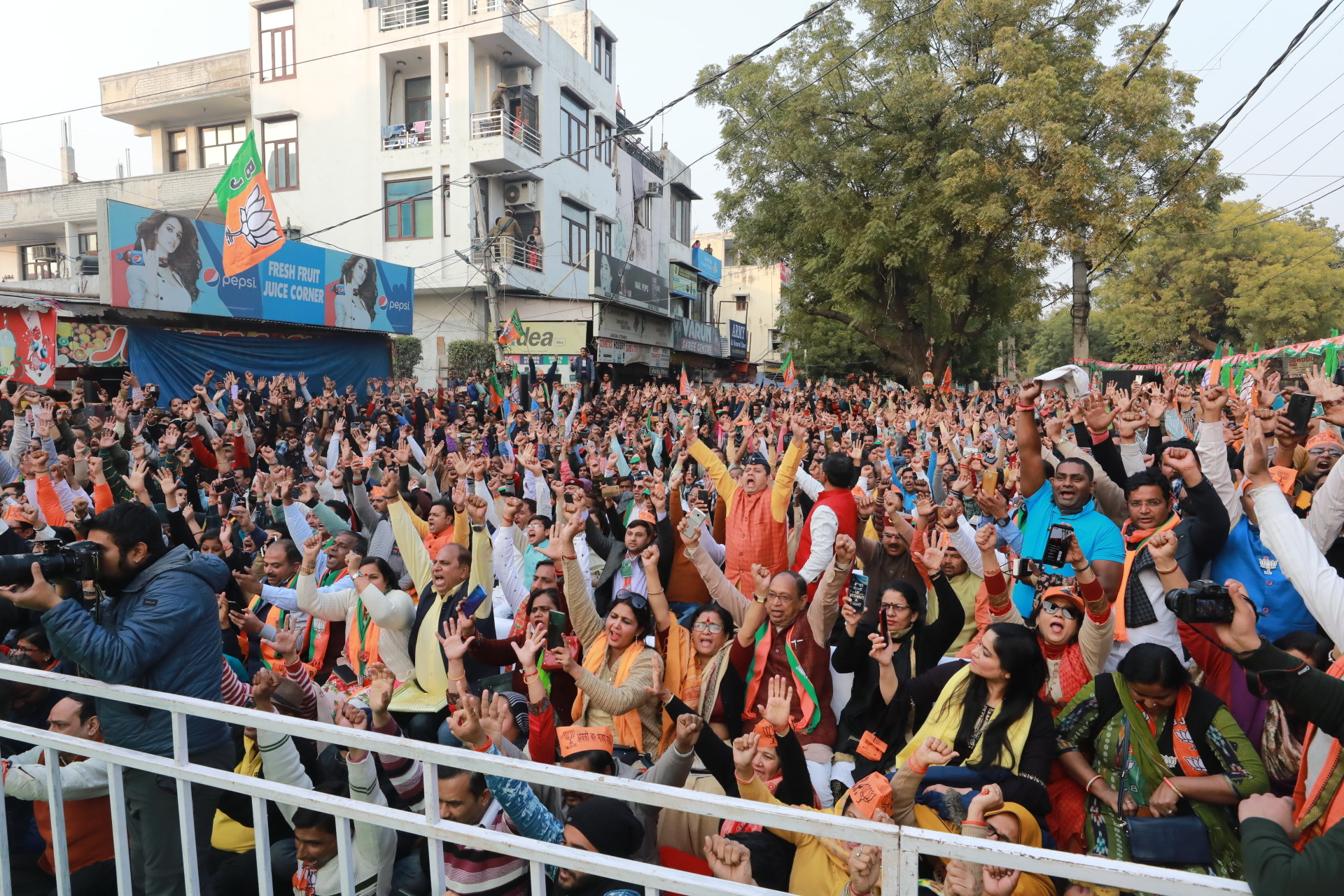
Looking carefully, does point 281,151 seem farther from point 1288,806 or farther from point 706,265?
point 1288,806

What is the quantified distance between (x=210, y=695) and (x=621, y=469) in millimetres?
5122

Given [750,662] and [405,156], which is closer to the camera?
[750,662]

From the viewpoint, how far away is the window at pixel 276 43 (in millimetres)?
23531

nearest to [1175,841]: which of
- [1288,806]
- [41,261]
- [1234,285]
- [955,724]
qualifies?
[955,724]

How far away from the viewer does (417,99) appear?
23578mm

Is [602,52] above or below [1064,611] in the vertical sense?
above

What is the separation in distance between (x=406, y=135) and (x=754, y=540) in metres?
21.4

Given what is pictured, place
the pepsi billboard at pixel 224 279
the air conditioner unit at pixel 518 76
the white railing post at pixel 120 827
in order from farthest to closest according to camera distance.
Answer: the air conditioner unit at pixel 518 76, the pepsi billboard at pixel 224 279, the white railing post at pixel 120 827

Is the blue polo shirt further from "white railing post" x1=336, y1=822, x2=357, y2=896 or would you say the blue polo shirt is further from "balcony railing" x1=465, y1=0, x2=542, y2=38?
"balcony railing" x1=465, y1=0, x2=542, y2=38

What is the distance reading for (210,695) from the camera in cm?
284

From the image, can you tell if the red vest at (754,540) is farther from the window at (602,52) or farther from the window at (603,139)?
the window at (602,52)

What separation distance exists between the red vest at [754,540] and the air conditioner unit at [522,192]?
20667 mm

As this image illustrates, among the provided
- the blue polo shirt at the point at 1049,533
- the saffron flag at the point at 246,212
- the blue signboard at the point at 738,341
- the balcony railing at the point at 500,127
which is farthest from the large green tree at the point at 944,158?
the blue signboard at the point at 738,341

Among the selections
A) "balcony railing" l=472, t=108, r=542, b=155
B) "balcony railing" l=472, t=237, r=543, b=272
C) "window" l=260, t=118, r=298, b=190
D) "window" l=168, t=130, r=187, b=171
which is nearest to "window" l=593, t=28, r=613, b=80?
"balcony railing" l=472, t=108, r=542, b=155
